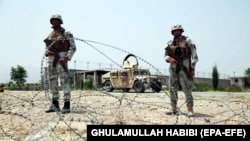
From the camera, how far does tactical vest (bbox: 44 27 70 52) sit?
541 cm

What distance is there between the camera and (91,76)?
23812mm

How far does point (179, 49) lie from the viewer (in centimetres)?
537

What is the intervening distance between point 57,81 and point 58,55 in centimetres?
41

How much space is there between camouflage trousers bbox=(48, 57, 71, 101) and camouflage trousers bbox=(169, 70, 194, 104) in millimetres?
1599

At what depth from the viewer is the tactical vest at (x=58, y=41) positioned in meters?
5.41

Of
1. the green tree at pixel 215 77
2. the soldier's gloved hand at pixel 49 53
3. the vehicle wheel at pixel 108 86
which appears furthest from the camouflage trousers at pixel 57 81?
the green tree at pixel 215 77

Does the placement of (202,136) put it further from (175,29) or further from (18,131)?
(175,29)

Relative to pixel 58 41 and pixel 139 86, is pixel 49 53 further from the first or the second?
pixel 139 86

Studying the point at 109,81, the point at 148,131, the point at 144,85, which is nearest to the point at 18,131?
the point at 148,131

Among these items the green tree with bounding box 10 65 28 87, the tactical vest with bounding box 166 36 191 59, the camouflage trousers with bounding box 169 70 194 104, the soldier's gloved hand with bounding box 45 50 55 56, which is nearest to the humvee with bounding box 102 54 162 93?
the camouflage trousers with bounding box 169 70 194 104

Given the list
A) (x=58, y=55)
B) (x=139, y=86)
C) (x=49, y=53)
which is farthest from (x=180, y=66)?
(x=139, y=86)

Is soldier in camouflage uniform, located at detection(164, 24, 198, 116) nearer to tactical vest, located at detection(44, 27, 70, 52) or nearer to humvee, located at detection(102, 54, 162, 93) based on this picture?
tactical vest, located at detection(44, 27, 70, 52)

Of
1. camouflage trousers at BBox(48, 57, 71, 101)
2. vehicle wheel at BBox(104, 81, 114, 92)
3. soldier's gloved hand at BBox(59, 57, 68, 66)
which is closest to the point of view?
soldier's gloved hand at BBox(59, 57, 68, 66)

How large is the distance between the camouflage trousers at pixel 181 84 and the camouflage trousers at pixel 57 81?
1.60 m
